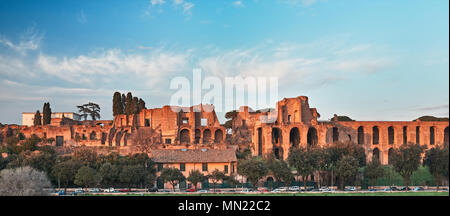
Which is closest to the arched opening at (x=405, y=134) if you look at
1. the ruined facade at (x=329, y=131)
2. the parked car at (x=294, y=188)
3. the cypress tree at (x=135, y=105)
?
the ruined facade at (x=329, y=131)

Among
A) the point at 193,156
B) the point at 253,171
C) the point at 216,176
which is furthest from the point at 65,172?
the point at 253,171

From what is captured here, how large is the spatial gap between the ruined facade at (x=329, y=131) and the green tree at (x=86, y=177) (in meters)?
25.5

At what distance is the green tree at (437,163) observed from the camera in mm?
35594

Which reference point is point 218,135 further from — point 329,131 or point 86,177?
point 86,177

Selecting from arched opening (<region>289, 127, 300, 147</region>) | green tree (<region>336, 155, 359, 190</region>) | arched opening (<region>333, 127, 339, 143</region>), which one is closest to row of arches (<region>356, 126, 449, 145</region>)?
arched opening (<region>333, 127, 339, 143</region>)

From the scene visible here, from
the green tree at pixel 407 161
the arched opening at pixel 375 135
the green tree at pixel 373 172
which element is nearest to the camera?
the green tree at pixel 407 161

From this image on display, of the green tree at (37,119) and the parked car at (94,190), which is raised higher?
the green tree at (37,119)

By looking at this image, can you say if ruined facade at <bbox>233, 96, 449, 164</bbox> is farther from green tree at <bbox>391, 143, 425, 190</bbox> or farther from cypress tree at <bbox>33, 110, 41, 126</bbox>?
cypress tree at <bbox>33, 110, 41, 126</bbox>

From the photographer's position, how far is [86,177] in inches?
1405

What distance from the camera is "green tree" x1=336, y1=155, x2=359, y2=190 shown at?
3853 centimetres

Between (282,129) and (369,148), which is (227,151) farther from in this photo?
(369,148)

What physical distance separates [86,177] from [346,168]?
69.5 ft

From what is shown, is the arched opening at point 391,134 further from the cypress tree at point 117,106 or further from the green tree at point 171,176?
the cypress tree at point 117,106

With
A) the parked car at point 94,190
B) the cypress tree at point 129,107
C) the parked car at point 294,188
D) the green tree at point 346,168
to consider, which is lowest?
the parked car at point 294,188
